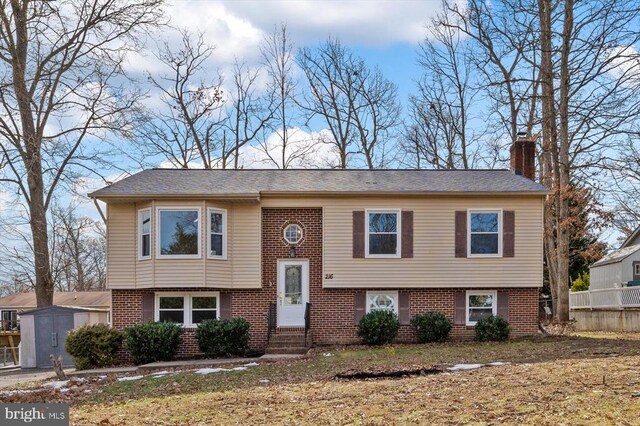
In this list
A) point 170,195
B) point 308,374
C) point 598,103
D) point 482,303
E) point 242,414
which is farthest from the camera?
point 598,103

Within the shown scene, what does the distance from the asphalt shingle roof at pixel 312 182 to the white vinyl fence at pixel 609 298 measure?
5078mm

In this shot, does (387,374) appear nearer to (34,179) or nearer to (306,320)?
(306,320)

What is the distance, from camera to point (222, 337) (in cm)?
1805

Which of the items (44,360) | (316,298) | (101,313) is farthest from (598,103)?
(44,360)

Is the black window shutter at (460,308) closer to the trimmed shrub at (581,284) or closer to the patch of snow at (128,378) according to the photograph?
the patch of snow at (128,378)

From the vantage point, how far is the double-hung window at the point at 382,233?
19297mm

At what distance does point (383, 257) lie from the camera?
19.2 metres

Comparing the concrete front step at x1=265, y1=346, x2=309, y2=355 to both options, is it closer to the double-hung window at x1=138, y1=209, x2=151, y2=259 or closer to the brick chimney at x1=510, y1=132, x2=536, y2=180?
the double-hung window at x1=138, y1=209, x2=151, y2=259


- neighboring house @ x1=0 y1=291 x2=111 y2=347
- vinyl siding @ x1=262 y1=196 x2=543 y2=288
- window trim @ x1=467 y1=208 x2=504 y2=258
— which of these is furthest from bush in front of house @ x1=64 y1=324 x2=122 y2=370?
neighboring house @ x1=0 y1=291 x2=111 y2=347

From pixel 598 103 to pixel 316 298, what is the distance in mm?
10558

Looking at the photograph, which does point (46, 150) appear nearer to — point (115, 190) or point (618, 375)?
point (115, 190)

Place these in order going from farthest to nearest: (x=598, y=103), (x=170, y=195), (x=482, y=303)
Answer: (x=598, y=103) → (x=482, y=303) → (x=170, y=195)

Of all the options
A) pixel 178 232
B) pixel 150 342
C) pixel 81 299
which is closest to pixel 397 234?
pixel 178 232

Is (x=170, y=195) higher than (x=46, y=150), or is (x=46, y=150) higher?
(x=46, y=150)
